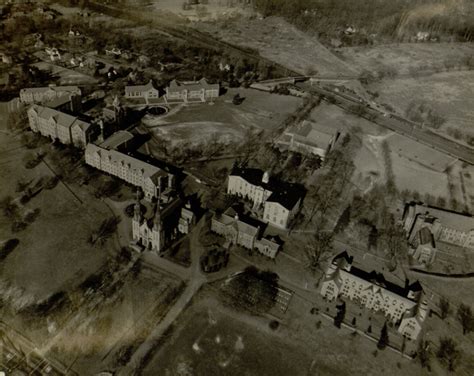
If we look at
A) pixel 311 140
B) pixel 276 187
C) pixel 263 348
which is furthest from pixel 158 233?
pixel 311 140

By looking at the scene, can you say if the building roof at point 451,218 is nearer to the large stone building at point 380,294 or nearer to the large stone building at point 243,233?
the large stone building at point 380,294

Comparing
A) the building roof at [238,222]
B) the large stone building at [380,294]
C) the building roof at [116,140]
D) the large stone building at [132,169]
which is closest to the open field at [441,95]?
the large stone building at [380,294]

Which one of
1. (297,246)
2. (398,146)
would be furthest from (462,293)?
(398,146)

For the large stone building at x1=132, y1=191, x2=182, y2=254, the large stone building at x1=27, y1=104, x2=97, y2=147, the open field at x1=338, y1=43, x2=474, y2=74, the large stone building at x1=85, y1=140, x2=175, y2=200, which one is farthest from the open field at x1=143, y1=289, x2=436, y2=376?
the open field at x1=338, y1=43, x2=474, y2=74

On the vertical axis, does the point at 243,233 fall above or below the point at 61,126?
below

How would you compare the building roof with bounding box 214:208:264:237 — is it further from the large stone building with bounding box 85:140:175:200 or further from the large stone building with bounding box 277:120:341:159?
the large stone building with bounding box 277:120:341:159

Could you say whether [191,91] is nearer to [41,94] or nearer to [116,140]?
[116,140]
